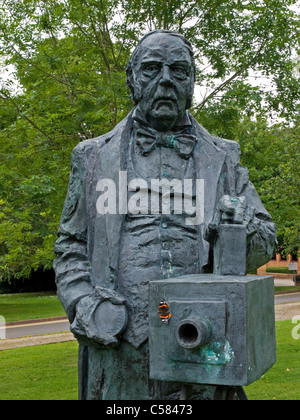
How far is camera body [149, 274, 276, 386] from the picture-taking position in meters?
2.23

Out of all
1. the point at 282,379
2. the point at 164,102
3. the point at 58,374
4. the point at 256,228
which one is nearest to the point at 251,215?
the point at 256,228

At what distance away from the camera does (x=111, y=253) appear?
9.79 feet

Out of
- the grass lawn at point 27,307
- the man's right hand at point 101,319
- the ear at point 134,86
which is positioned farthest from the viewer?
the grass lawn at point 27,307

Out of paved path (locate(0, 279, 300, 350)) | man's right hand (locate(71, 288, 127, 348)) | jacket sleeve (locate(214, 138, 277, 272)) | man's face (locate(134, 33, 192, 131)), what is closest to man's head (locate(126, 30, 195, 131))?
man's face (locate(134, 33, 192, 131))

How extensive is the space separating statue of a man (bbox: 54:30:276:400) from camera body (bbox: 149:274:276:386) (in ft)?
1.56

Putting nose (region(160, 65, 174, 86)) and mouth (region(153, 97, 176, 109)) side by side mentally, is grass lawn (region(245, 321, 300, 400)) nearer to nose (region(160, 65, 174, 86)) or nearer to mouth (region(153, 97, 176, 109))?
mouth (region(153, 97, 176, 109))

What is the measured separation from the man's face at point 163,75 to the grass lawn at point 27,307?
15773 mm

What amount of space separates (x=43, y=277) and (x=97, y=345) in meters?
28.1

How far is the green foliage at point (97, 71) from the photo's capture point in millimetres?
9359

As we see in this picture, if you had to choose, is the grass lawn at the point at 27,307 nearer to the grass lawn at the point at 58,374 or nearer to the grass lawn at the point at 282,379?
the grass lawn at the point at 58,374

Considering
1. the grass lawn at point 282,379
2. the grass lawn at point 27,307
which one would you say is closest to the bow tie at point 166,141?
the grass lawn at point 282,379

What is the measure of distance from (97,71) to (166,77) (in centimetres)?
780

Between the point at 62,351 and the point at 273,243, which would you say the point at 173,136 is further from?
the point at 62,351
